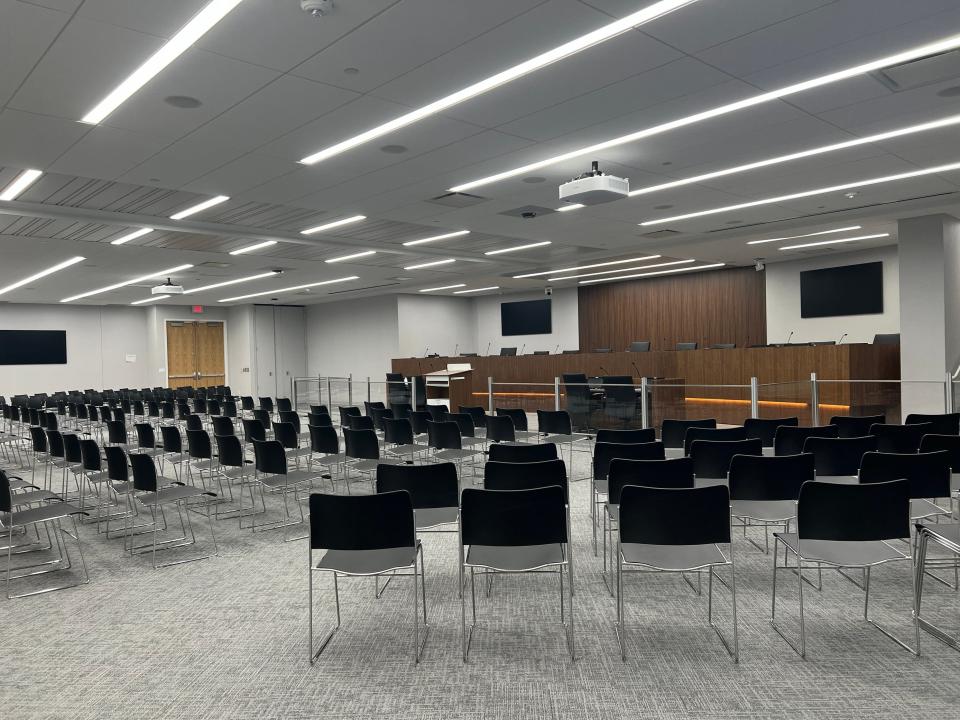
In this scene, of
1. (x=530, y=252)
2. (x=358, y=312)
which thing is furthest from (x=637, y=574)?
(x=358, y=312)

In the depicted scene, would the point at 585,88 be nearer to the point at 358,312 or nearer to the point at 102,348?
the point at 358,312

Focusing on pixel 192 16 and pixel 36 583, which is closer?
pixel 192 16

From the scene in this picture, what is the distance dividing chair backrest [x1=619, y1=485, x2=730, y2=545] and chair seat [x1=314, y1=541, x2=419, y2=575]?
3.89ft

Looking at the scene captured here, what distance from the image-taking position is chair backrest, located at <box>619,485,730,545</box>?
3.44 meters

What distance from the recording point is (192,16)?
406cm

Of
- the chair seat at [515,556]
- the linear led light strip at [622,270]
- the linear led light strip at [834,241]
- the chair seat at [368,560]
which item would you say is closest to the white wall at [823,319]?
the linear led light strip at [834,241]

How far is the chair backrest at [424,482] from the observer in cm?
438

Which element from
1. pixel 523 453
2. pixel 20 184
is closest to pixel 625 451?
pixel 523 453

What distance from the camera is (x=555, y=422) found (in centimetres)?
856

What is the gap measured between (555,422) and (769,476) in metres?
4.31

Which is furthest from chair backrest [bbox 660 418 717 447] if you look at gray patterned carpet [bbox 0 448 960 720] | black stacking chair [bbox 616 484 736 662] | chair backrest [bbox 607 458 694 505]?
black stacking chair [bbox 616 484 736 662]

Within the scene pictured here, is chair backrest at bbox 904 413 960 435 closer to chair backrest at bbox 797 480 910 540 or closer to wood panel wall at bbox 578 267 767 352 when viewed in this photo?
chair backrest at bbox 797 480 910 540

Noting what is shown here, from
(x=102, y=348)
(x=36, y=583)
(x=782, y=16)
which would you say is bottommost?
(x=36, y=583)

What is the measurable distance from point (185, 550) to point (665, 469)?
3.95 meters
